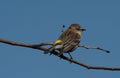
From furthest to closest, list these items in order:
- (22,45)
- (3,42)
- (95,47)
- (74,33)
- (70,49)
→ (74,33) → (70,49) → (95,47) → (22,45) → (3,42)

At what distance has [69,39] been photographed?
9984 millimetres

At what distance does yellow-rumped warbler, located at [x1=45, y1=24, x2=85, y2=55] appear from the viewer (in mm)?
8281

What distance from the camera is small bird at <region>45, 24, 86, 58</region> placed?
27.2 ft

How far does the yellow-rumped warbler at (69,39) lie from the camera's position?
8.28 m

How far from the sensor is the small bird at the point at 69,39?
8.28 meters

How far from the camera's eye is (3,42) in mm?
3000

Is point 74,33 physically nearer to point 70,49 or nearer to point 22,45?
point 70,49

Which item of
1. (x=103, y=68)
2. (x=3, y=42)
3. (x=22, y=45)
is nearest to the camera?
(x=3, y=42)

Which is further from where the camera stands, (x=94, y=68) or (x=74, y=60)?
(x=74, y=60)

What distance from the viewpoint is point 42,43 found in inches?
130

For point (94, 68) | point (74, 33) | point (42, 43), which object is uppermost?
point (74, 33)

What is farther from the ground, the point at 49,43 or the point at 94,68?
the point at 49,43

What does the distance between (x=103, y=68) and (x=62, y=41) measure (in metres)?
5.76

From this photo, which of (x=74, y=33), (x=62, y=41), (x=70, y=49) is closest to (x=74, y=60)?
(x=70, y=49)
